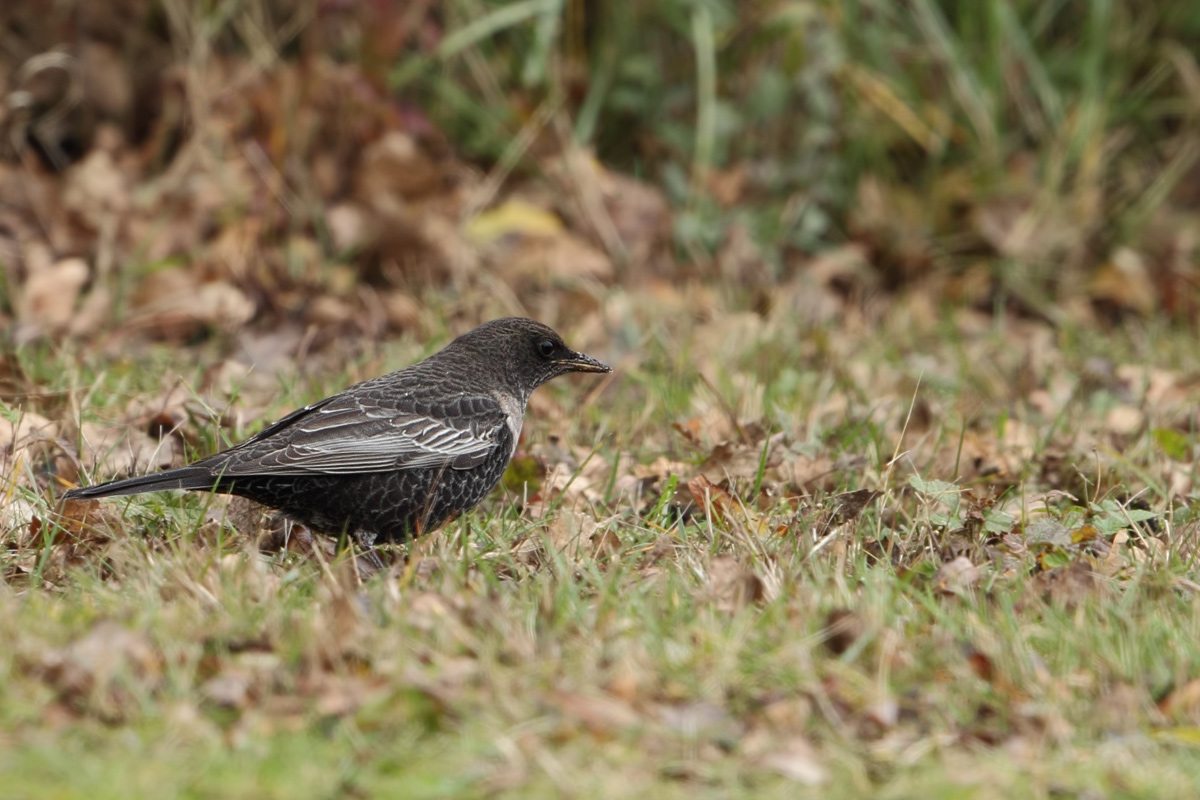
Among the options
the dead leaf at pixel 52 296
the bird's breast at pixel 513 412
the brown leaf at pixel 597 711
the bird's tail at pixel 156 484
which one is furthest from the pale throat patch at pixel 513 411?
the dead leaf at pixel 52 296

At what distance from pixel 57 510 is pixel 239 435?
894mm

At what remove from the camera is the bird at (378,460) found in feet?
14.6

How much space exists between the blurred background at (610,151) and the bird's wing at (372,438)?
235cm

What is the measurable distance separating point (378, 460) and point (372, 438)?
0.08 m

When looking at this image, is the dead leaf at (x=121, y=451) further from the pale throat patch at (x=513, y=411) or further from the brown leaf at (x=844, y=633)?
the brown leaf at (x=844, y=633)

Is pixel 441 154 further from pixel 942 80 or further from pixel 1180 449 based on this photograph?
pixel 1180 449

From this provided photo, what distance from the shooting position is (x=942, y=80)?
8.94 m

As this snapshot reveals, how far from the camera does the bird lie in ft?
14.6

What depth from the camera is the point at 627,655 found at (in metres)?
3.40

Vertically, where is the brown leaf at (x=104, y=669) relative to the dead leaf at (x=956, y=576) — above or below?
above

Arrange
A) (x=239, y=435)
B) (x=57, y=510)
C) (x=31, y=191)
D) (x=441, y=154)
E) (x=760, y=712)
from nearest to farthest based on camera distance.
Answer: (x=760, y=712), (x=57, y=510), (x=239, y=435), (x=31, y=191), (x=441, y=154)

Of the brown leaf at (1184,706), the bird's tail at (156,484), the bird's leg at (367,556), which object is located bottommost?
the bird's leg at (367,556)

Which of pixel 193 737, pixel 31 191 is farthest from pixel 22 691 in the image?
pixel 31 191

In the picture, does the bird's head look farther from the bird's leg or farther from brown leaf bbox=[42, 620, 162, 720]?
brown leaf bbox=[42, 620, 162, 720]
